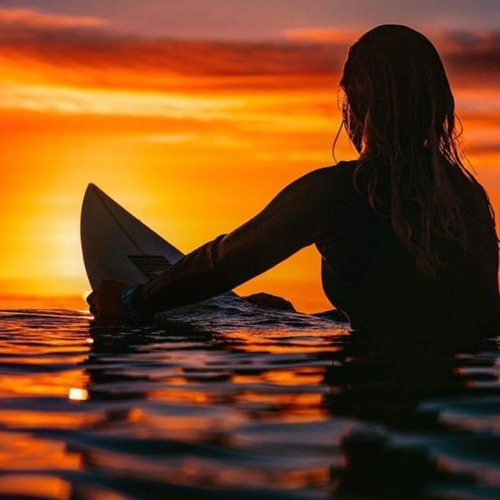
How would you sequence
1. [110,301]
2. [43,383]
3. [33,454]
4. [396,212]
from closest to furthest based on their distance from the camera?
1. [33,454]
2. [43,383]
3. [396,212]
4. [110,301]

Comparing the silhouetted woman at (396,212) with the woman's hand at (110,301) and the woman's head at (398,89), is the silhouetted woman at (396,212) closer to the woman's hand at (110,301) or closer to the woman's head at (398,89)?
the woman's head at (398,89)

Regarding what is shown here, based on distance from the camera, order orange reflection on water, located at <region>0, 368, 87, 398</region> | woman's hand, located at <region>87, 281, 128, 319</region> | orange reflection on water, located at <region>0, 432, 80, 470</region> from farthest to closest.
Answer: woman's hand, located at <region>87, 281, 128, 319</region>
orange reflection on water, located at <region>0, 368, 87, 398</region>
orange reflection on water, located at <region>0, 432, 80, 470</region>

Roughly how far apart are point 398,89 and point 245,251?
3.34 ft

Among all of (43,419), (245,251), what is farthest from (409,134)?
(43,419)

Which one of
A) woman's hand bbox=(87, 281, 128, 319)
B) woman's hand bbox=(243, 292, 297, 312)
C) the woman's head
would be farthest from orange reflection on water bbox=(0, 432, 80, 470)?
woman's hand bbox=(243, 292, 297, 312)

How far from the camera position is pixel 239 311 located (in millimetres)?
7750

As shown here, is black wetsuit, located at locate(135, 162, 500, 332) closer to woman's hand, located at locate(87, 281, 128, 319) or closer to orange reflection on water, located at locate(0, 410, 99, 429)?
woman's hand, located at locate(87, 281, 128, 319)

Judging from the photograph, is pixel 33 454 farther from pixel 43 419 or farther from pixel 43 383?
pixel 43 383

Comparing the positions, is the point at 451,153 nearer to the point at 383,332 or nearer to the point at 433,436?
the point at 383,332

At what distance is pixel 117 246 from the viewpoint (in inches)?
359

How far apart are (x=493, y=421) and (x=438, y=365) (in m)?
1.19

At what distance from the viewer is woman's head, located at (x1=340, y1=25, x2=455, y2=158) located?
4.61 m

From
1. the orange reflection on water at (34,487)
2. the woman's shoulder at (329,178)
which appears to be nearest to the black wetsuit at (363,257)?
the woman's shoulder at (329,178)

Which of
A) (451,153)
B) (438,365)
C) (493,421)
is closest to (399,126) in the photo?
(451,153)
